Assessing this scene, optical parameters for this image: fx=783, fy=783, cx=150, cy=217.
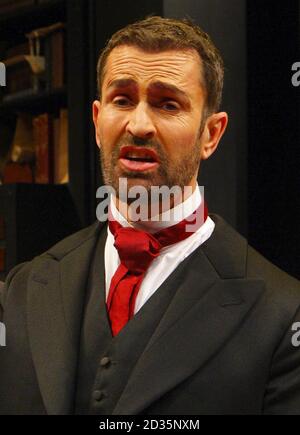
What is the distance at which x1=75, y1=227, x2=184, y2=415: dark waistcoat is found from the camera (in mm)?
1038

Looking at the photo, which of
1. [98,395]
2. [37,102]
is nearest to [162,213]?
[98,395]

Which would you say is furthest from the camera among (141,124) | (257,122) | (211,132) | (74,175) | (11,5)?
(11,5)

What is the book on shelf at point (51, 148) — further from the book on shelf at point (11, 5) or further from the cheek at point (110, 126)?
the cheek at point (110, 126)

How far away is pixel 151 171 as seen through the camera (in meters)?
1.03

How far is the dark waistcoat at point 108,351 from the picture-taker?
1.04 m

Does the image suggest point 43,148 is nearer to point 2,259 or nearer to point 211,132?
point 2,259

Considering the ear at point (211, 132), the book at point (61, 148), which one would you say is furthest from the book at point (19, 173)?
the ear at point (211, 132)

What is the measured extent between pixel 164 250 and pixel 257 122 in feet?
3.16

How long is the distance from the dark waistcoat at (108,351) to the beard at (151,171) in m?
0.14

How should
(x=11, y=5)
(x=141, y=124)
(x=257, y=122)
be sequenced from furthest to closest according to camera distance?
1. (x=11, y=5)
2. (x=257, y=122)
3. (x=141, y=124)

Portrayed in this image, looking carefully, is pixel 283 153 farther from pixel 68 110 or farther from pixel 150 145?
pixel 150 145

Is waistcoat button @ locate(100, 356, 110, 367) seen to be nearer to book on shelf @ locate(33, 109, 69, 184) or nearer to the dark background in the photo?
the dark background

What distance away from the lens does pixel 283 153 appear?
2014 mm

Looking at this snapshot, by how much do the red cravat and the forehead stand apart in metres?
0.19
